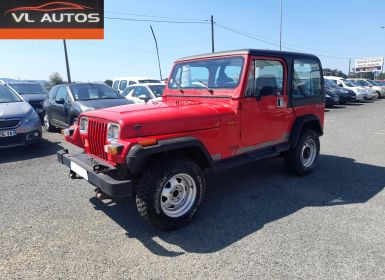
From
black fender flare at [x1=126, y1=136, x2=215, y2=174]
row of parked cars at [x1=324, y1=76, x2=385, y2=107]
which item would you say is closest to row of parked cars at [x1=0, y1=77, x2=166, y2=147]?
black fender flare at [x1=126, y1=136, x2=215, y2=174]

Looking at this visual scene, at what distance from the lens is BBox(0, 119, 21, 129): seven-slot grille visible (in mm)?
6720

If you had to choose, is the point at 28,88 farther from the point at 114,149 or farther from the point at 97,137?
the point at 114,149

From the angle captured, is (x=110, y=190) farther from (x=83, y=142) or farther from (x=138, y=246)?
(x=83, y=142)

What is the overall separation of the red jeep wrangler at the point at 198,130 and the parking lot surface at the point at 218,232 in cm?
40

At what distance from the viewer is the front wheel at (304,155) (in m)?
5.18

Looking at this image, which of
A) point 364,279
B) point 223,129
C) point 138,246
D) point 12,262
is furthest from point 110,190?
point 364,279

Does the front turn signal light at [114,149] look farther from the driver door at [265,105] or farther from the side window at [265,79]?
the side window at [265,79]

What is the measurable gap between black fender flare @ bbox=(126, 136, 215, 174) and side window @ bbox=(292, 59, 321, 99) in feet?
7.40

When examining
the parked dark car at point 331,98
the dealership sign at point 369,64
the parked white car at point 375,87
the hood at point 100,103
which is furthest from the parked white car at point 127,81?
the dealership sign at point 369,64

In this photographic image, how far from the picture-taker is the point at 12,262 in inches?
117

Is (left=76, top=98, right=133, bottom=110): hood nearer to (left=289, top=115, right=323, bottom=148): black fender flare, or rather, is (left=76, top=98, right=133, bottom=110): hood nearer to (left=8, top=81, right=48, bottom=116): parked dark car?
(left=8, top=81, right=48, bottom=116): parked dark car

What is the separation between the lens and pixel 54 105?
379 inches

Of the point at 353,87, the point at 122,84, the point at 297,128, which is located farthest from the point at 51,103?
the point at 353,87

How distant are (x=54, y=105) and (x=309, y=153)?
7539 mm
